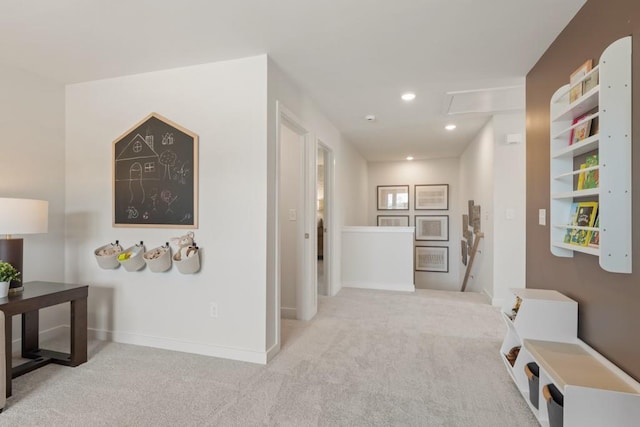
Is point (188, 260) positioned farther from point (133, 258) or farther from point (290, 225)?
point (290, 225)

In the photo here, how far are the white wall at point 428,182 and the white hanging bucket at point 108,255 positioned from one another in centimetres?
560

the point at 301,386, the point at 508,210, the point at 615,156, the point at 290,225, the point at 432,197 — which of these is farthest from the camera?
the point at 432,197

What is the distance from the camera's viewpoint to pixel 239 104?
2.56 metres

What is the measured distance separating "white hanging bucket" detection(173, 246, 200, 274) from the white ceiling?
149 cm

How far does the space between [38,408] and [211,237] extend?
4.59 feet

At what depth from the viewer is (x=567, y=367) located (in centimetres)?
159

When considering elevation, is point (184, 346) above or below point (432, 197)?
below

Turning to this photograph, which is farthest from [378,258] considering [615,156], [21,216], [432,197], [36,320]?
[21,216]

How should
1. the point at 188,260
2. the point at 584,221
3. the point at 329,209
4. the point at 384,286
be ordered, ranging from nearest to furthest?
the point at 584,221 → the point at 188,260 → the point at 329,209 → the point at 384,286

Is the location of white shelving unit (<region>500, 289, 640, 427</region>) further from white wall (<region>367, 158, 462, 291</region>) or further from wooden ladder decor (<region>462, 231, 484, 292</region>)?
white wall (<region>367, 158, 462, 291</region>)

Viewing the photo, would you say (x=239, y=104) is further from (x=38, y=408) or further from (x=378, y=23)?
(x=38, y=408)

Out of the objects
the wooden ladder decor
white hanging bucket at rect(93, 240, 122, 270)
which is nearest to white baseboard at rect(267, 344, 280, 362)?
white hanging bucket at rect(93, 240, 122, 270)

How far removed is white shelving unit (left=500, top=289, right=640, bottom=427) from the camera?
1.37m

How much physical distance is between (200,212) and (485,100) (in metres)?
2.99
